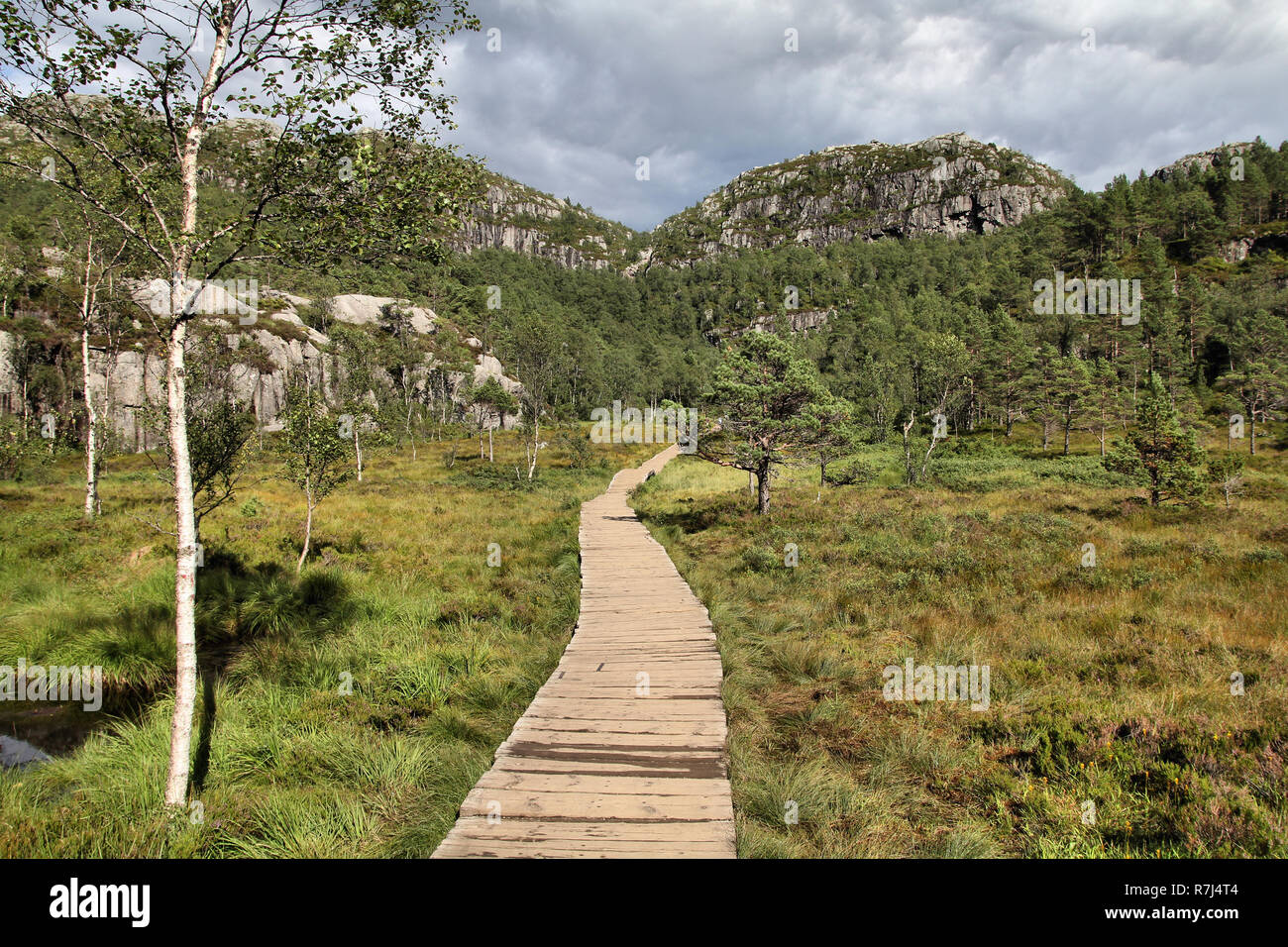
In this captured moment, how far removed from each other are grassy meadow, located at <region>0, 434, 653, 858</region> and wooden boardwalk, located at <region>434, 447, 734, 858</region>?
2.11 feet

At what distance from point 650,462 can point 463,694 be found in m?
38.0

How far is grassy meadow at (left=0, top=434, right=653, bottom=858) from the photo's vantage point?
A: 5.02m

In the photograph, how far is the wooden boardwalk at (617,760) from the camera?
4152mm

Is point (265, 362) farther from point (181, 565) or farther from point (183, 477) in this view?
point (181, 565)

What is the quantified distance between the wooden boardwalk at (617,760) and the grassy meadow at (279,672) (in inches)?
25.3

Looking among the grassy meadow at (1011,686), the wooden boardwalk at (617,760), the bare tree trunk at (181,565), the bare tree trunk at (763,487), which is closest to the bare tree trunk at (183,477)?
the bare tree trunk at (181,565)

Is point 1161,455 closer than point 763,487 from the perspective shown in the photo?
No

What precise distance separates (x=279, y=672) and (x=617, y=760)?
6.52 meters

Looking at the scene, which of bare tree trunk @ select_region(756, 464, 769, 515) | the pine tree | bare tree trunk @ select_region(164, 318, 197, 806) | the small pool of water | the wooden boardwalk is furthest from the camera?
the pine tree

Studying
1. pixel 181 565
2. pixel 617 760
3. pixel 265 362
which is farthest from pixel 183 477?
pixel 265 362

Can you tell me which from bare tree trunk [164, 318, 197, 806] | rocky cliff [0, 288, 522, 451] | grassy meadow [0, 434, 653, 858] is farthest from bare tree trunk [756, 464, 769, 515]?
bare tree trunk [164, 318, 197, 806]

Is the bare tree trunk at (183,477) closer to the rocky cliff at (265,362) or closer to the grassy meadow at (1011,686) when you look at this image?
the grassy meadow at (1011,686)

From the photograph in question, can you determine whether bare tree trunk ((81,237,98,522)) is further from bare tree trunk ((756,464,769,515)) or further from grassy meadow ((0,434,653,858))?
bare tree trunk ((756,464,769,515))

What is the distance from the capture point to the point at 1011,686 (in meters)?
7.32
